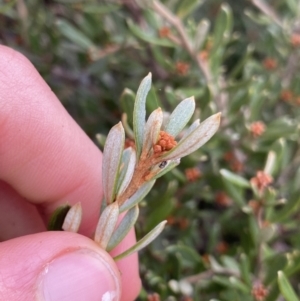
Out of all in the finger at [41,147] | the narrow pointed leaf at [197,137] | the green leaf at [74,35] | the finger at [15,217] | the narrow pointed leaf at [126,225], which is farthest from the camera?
the green leaf at [74,35]

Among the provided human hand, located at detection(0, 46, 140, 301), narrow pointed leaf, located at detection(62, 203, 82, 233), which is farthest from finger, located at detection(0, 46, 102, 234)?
narrow pointed leaf, located at detection(62, 203, 82, 233)

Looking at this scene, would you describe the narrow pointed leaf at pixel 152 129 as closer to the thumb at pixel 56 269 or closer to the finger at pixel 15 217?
the thumb at pixel 56 269

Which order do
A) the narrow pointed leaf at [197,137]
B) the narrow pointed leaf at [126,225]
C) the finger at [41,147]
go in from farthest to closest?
the finger at [41,147] → the narrow pointed leaf at [126,225] → the narrow pointed leaf at [197,137]

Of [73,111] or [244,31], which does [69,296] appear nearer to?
[73,111]

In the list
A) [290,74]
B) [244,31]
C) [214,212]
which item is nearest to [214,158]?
[214,212]

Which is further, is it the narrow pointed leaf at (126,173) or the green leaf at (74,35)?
the green leaf at (74,35)

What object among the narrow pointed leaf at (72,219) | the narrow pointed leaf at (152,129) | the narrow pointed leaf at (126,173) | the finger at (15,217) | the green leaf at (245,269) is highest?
the narrow pointed leaf at (152,129)

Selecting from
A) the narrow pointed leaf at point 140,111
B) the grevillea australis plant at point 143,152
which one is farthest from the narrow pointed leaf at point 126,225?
the narrow pointed leaf at point 140,111
